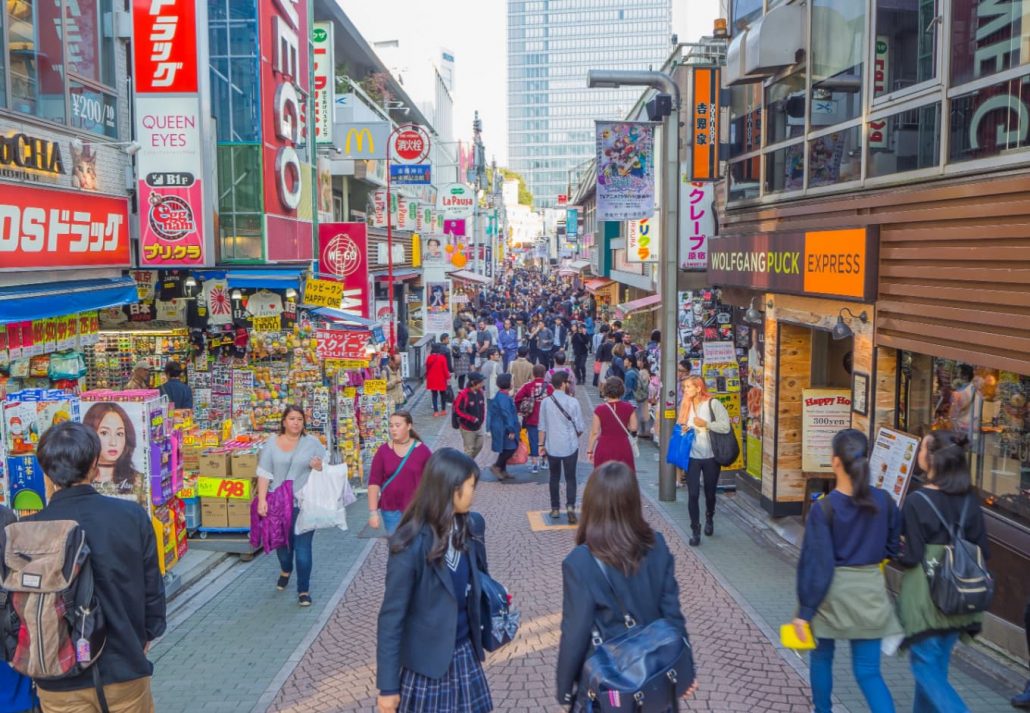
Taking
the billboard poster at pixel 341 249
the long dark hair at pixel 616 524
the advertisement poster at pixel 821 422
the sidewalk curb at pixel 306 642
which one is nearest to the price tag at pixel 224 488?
the sidewalk curb at pixel 306 642

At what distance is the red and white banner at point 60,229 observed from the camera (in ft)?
29.1

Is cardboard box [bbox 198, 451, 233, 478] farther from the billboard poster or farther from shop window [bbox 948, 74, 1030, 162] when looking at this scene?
the billboard poster

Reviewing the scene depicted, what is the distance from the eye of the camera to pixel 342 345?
13.2 metres

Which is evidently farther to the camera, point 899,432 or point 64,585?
point 899,432

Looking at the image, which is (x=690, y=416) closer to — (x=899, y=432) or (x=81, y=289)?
(x=899, y=432)

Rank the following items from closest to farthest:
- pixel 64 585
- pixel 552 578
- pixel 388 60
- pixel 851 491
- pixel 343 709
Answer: pixel 64 585 < pixel 851 491 < pixel 343 709 < pixel 552 578 < pixel 388 60

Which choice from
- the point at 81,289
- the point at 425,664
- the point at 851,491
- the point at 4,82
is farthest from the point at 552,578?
the point at 4,82

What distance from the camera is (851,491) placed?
17.0 ft

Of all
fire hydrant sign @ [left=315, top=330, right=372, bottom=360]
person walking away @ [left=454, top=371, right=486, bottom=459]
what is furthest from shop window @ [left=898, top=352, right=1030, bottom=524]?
fire hydrant sign @ [left=315, top=330, right=372, bottom=360]

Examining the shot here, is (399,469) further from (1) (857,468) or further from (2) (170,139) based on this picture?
(2) (170,139)

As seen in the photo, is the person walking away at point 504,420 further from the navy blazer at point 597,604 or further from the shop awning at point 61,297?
the navy blazer at point 597,604

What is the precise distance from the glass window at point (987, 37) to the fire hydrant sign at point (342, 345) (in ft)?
26.8

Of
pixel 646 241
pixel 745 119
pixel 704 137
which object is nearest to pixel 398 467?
pixel 704 137

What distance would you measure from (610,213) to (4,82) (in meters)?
8.59
